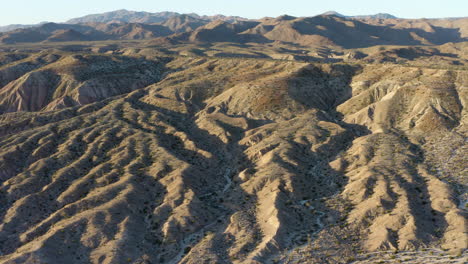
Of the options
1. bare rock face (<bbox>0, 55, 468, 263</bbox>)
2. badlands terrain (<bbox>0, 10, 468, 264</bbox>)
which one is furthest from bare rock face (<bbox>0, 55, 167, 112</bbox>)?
badlands terrain (<bbox>0, 10, 468, 264</bbox>)

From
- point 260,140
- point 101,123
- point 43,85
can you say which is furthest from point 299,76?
point 43,85

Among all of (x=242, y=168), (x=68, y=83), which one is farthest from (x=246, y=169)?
(x=68, y=83)

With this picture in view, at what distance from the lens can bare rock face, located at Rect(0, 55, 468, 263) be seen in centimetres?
6500

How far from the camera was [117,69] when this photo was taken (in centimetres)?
18975

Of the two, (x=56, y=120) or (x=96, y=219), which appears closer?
(x=96, y=219)

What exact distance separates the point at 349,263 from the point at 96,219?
152 feet

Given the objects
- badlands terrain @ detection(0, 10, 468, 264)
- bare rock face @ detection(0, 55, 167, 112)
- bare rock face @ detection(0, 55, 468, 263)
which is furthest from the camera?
bare rock face @ detection(0, 55, 167, 112)

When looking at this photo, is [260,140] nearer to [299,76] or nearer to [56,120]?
[299,76]

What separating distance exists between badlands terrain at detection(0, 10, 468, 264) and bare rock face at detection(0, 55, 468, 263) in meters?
0.39

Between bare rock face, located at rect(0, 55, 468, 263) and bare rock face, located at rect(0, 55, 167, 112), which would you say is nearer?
bare rock face, located at rect(0, 55, 468, 263)

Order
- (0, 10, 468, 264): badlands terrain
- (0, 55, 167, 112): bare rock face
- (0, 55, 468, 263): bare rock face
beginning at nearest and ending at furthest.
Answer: (0, 10, 468, 264): badlands terrain
(0, 55, 468, 263): bare rock face
(0, 55, 167, 112): bare rock face

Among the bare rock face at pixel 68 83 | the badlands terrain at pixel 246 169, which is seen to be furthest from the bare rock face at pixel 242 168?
the bare rock face at pixel 68 83

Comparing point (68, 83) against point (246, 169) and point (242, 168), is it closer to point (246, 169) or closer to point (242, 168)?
point (242, 168)

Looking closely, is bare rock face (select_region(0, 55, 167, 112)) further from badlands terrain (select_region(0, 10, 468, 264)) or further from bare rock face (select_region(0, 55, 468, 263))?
badlands terrain (select_region(0, 10, 468, 264))
